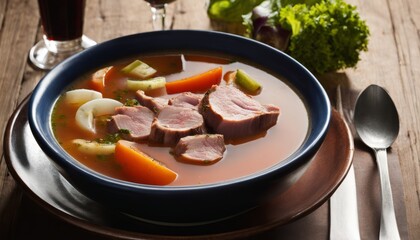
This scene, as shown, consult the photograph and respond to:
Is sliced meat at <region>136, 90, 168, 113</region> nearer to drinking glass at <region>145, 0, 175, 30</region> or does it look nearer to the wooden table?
the wooden table

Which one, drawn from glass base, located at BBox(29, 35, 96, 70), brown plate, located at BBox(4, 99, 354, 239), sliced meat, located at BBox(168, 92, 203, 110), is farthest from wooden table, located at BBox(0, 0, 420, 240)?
sliced meat, located at BBox(168, 92, 203, 110)

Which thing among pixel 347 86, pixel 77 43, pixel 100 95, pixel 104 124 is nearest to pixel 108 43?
pixel 100 95

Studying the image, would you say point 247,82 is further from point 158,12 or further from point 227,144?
point 158,12

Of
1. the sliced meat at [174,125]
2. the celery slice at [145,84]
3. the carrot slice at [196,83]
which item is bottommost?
the celery slice at [145,84]

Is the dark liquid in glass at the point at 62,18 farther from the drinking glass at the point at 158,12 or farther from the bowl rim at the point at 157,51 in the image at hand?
the bowl rim at the point at 157,51

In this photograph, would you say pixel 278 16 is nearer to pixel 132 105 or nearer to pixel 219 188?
pixel 132 105

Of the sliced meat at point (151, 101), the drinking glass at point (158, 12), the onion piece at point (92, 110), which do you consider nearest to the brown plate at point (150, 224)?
the onion piece at point (92, 110)

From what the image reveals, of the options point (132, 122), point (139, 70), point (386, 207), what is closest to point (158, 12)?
point (139, 70)
